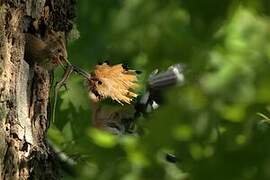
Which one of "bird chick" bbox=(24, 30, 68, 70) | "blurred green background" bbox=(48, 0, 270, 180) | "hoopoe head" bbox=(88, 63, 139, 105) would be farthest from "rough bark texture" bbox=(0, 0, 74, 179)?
"blurred green background" bbox=(48, 0, 270, 180)

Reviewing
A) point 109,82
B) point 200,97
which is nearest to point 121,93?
point 109,82

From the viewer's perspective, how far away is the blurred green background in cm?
71

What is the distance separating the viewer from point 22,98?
4.72 ft

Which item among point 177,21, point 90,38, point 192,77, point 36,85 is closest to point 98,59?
point 90,38

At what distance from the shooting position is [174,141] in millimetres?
746

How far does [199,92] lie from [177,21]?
196 mm

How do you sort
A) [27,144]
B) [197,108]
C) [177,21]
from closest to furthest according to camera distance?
1. [197,108]
2. [177,21]
3. [27,144]

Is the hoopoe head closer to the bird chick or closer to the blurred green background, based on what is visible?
the bird chick

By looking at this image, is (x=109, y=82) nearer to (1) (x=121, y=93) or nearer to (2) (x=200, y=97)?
(1) (x=121, y=93)

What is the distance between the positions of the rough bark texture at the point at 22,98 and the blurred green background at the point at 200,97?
1.70ft

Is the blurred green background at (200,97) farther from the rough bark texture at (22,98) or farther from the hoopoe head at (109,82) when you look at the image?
the hoopoe head at (109,82)

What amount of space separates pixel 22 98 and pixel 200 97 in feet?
2.57

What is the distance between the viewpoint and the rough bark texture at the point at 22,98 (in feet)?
4.53

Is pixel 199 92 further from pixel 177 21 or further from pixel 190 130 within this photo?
pixel 177 21
